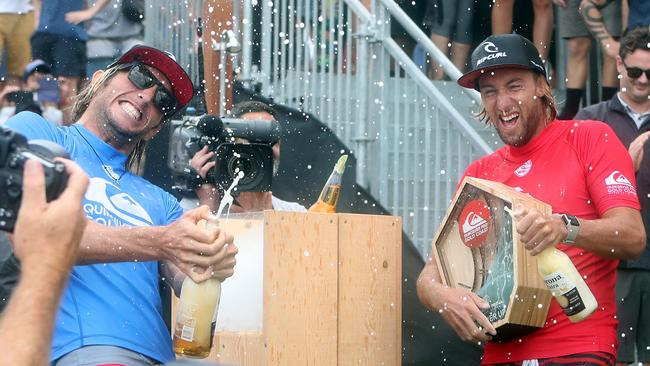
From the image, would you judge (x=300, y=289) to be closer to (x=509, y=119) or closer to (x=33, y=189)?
(x=509, y=119)

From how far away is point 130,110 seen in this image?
15.0 feet

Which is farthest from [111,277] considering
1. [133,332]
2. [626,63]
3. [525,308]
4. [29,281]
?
[626,63]

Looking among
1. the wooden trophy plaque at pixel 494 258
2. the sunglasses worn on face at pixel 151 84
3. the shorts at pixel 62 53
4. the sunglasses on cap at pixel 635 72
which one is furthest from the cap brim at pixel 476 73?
the shorts at pixel 62 53

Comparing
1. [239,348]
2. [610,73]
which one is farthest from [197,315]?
[610,73]

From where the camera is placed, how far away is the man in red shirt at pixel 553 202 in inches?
173

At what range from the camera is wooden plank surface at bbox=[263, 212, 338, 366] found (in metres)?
4.59

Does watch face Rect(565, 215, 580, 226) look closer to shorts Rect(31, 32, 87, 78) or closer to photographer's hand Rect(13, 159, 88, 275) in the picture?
photographer's hand Rect(13, 159, 88, 275)

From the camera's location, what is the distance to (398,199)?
7.27m

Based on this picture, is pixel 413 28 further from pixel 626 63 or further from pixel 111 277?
pixel 111 277

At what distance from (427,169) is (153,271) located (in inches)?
123

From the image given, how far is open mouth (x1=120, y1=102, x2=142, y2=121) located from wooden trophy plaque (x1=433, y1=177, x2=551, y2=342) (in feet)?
4.45

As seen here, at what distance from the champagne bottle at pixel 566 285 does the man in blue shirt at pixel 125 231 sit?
1.19 metres

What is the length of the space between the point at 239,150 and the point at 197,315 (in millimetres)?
1320

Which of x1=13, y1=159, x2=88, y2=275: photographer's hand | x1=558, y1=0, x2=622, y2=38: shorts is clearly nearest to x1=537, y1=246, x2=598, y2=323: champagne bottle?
x1=13, y1=159, x2=88, y2=275: photographer's hand
